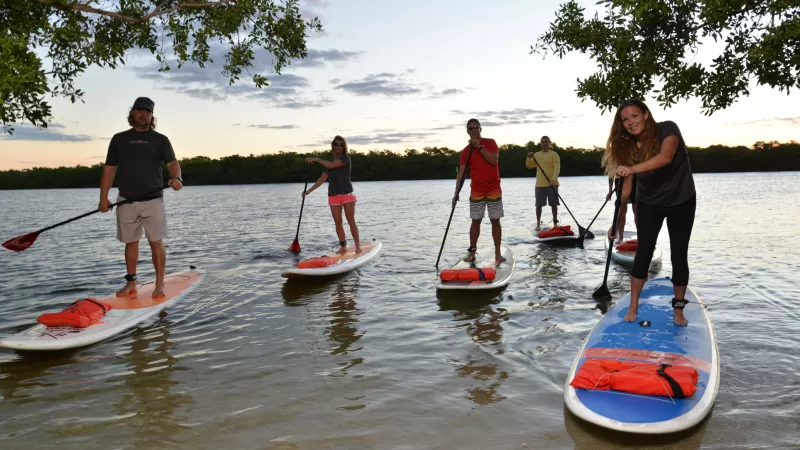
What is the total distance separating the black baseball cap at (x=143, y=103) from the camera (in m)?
7.14

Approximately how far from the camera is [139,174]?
735cm

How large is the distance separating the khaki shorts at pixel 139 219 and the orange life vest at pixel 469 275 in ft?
14.2

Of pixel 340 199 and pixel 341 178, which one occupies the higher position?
pixel 341 178

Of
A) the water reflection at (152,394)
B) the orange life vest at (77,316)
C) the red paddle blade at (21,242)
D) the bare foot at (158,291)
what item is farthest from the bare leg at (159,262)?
the red paddle blade at (21,242)

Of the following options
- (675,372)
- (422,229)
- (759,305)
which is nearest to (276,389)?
(675,372)

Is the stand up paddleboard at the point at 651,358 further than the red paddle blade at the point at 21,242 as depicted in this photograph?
No

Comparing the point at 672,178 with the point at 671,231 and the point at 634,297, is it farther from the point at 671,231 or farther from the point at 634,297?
the point at 634,297

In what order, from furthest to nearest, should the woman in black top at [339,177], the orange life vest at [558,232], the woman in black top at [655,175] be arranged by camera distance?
the orange life vest at [558,232] → the woman in black top at [339,177] → the woman in black top at [655,175]

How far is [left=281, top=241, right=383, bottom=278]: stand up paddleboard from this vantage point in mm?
10031

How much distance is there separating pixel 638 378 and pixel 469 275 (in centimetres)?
457

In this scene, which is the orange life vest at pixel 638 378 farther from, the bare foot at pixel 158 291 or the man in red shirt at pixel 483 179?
the bare foot at pixel 158 291

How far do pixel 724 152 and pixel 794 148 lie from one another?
12.3m

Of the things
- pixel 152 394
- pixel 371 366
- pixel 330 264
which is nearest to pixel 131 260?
pixel 152 394

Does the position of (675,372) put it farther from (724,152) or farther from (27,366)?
(724,152)
